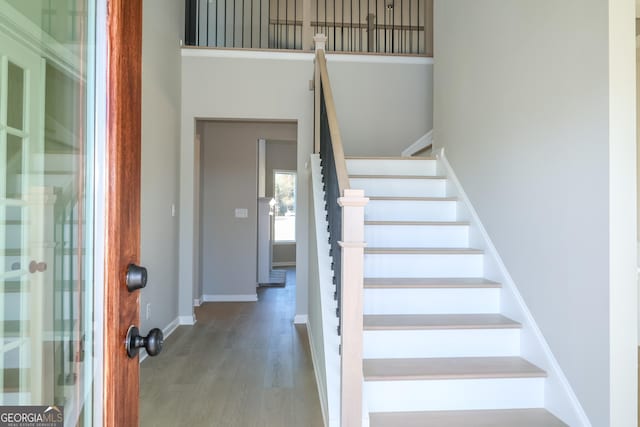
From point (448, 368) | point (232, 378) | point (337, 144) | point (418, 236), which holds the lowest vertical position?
point (232, 378)

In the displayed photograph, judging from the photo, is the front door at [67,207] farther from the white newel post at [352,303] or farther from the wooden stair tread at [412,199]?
the wooden stair tread at [412,199]

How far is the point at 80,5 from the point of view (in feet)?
2.44

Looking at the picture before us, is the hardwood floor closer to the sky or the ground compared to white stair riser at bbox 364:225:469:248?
closer to the ground

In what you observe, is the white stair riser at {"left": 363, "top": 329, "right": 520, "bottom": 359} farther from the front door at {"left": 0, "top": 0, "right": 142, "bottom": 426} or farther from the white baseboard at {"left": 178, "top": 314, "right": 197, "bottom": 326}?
the white baseboard at {"left": 178, "top": 314, "right": 197, "bottom": 326}

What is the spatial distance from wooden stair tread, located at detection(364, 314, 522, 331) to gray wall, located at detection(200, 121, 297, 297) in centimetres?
353

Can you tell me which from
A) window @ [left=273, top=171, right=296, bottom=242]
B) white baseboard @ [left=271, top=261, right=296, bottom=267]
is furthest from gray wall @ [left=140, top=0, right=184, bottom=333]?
window @ [left=273, top=171, right=296, bottom=242]

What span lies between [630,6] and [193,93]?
3.87 metres

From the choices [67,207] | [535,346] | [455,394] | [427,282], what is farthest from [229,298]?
[67,207]

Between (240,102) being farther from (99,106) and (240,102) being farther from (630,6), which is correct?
(99,106)

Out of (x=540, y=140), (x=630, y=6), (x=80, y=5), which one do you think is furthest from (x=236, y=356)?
(x=630, y=6)

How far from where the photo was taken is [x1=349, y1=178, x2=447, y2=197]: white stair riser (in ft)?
10.8

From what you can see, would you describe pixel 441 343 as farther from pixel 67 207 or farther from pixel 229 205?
pixel 229 205

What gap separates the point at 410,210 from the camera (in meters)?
3.18

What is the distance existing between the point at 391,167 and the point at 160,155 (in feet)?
6.95
